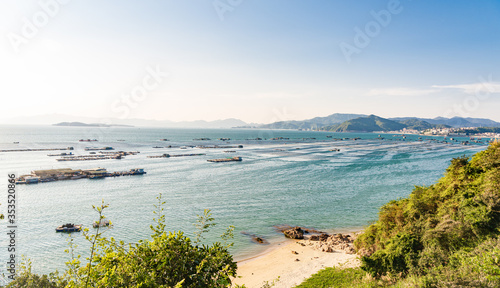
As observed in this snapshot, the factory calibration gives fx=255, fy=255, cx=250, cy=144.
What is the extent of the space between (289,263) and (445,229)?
1252 centimetres

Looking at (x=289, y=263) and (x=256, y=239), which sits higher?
(x=289, y=263)

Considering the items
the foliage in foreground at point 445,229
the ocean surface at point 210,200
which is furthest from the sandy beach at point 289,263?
the foliage in foreground at point 445,229

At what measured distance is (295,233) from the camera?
1137 inches

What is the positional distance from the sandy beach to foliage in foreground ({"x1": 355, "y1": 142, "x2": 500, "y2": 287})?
4.05 meters

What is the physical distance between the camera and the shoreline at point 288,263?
19906 millimetres

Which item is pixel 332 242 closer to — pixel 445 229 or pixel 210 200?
pixel 445 229

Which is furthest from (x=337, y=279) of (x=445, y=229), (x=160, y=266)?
(x=160, y=266)

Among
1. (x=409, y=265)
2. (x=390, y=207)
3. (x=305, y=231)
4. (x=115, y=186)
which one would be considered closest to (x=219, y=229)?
(x=305, y=231)

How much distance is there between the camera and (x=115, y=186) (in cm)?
5053

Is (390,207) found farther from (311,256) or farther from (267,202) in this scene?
(267,202)

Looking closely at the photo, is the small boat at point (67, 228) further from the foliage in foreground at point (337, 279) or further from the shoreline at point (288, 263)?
the foliage in foreground at point (337, 279)

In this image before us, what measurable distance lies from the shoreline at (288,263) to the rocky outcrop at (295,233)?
119 cm

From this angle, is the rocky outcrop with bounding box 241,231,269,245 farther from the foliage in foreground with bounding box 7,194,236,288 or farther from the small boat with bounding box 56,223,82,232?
the foliage in foreground with bounding box 7,194,236,288

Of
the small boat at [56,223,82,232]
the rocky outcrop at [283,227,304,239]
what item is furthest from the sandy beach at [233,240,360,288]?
the small boat at [56,223,82,232]
